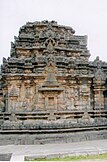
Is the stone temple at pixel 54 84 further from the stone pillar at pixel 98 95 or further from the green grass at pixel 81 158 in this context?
the green grass at pixel 81 158

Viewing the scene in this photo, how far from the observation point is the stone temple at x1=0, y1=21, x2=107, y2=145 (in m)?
14.5

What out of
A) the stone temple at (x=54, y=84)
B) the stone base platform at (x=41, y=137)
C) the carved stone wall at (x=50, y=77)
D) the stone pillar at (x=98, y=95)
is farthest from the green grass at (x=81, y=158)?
the stone pillar at (x=98, y=95)

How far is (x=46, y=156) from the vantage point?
946 cm

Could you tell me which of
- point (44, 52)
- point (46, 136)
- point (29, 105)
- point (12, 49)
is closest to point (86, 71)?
point (44, 52)

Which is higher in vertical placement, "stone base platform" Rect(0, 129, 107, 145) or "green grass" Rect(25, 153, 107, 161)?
"stone base platform" Rect(0, 129, 107, 145)

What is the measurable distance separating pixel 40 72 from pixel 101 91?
5024 mm

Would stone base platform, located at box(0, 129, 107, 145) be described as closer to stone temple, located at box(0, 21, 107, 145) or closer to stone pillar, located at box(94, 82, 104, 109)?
stone temple, located at box(0, 21, 107, 145)

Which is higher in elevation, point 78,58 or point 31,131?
point 78,58

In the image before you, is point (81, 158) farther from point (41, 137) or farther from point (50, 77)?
point (50, 77)

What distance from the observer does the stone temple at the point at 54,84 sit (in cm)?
1445

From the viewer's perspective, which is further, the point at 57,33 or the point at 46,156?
the point at 57,33

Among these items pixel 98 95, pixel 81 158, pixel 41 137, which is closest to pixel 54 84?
pixel 98 95

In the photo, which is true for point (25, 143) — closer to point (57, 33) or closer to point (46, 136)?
point (46, 136)

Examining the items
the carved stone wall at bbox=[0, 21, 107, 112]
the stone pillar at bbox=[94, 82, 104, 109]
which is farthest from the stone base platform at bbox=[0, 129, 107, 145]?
the stone pillar at bbox=[94, 82, 104, 109]
